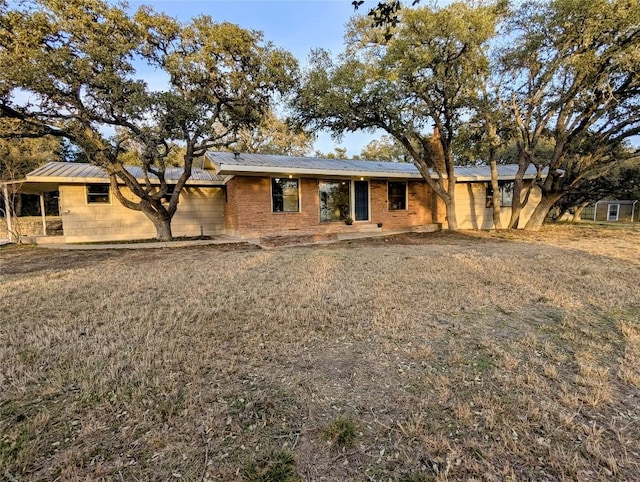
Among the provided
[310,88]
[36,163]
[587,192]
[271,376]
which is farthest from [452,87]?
[36,163]

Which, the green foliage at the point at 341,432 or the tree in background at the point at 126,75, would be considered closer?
the green foliage at the point at 341,432

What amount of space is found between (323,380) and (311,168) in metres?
9.37

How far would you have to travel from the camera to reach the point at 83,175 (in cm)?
1067

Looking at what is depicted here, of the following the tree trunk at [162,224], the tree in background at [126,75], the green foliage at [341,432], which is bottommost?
the green foliage at [341,432]

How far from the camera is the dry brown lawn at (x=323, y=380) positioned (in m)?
1.70

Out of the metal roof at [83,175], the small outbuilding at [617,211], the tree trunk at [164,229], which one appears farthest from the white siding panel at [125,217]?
the small outbuilding at [617,211]

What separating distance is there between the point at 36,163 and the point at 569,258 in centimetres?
2497

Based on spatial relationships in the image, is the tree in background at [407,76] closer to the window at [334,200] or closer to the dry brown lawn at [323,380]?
the window at [334,200]

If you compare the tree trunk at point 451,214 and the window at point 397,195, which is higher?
the window at point 397,195

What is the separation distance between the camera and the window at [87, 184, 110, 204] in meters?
11.3

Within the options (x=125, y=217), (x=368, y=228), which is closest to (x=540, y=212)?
(x=368, y=228)

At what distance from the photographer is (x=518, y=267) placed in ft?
19.8

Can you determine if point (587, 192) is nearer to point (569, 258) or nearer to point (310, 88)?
point (569, 258)

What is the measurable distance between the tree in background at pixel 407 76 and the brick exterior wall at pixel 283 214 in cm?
241
